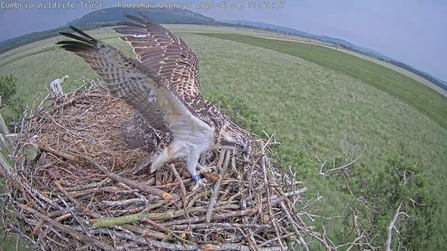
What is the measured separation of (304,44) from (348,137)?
1029 mm

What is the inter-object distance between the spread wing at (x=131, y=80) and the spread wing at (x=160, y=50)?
0.74 metres

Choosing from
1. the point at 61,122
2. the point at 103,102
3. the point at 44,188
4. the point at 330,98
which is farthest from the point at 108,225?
the point at 330,98

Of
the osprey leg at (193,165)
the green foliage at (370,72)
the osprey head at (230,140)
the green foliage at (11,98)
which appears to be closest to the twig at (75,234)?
the osprey leg at (193,165)

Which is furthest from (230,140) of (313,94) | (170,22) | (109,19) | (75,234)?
(170,22)

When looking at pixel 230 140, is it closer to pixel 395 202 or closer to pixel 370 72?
pixel 395 202

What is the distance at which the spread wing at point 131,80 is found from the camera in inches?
70.1

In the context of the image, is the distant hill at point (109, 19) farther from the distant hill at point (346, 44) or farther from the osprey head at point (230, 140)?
the osprey head at point (230, 140)

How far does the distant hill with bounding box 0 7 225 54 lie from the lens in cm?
341

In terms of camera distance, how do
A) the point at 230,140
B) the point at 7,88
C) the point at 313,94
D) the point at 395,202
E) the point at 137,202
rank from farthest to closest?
1. the point at 313,94
2. the point at 7,88
3. the point at 395,202
4. the point at 230,140
5. the point at 137,202

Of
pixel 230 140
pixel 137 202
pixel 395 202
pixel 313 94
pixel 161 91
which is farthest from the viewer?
pixel 313 94

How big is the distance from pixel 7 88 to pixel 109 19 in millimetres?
1220

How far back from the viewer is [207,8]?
12.2 ft

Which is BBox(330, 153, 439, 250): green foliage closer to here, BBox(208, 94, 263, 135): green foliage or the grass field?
the grass field

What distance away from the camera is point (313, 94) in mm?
3723
